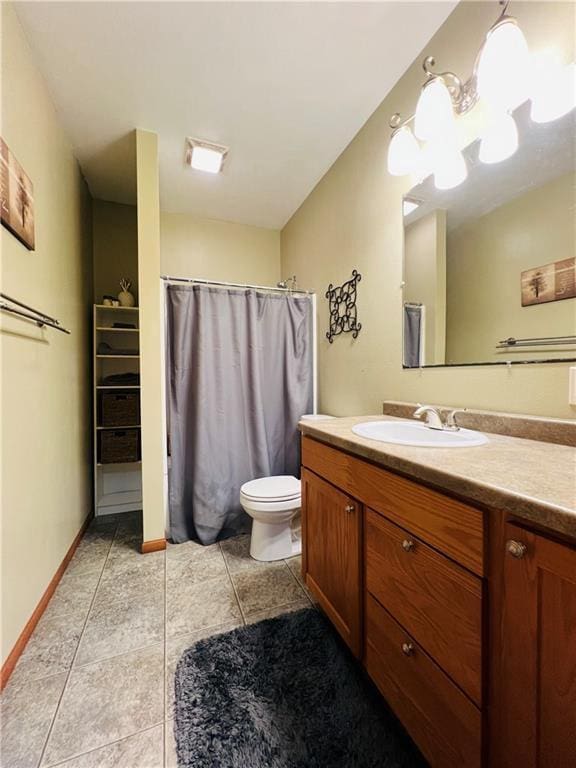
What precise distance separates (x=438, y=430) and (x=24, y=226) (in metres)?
1.84

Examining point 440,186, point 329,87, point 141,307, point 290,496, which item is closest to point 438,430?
point 290,496

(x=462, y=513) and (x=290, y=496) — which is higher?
(x=462, y=513)

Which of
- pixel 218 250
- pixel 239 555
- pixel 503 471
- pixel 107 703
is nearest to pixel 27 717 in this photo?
pixel 107 703

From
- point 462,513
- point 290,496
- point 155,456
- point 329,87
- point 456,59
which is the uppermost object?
point 329,87

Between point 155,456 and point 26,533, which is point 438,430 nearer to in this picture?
point 155,456

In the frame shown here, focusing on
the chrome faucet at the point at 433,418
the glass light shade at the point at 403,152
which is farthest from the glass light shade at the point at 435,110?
the chrome faucet at the point at 433,418

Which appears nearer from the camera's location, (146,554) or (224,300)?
(146,554)

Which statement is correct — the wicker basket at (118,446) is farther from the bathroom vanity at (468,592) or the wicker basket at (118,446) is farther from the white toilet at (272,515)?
the bathroom vanity at (468,592)

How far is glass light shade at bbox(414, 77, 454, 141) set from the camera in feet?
3.98

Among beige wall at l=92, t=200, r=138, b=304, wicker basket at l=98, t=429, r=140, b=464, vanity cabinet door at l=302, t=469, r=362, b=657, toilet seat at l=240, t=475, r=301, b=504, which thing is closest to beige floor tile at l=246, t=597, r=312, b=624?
vanity cabinet door at l=302, t=469, r=362, b=657

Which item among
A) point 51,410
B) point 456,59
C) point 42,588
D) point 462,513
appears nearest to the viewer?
point 462,513

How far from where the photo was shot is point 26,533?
4.09 ft

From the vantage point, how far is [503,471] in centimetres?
65

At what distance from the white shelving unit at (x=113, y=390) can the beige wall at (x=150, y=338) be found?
564 mm
